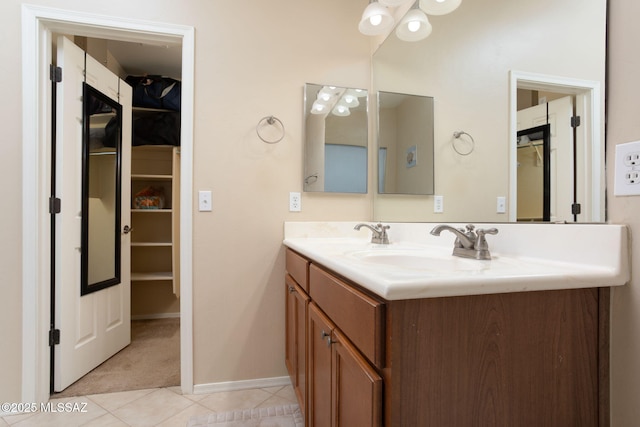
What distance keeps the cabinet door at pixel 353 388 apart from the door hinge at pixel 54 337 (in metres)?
1.66

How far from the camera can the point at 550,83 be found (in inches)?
34.2

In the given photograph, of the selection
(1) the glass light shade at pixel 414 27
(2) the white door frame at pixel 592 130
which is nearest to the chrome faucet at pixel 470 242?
(2) the white door frame at pixel 592 130

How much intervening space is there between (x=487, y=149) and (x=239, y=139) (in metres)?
1.25

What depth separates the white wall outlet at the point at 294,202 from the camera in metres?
1.75

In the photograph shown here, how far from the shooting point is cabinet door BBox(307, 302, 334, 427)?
89 centimetres

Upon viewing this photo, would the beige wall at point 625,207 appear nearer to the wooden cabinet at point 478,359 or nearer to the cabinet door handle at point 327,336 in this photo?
the wooden cabinet at point 478,359

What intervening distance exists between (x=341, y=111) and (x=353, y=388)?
60.8 inches

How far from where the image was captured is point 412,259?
1115 mm

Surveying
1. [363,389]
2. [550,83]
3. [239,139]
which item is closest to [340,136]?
[239,139]

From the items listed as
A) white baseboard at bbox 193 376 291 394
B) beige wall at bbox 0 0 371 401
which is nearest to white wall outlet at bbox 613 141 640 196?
beige wall at bbox 0 0 371 401

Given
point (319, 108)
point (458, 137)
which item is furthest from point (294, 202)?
point (458, 137)

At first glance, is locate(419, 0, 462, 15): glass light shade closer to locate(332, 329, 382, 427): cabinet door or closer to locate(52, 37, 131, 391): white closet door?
locate(332, 329, 382, 427): cabinet door

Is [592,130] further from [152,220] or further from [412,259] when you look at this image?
[152,220]

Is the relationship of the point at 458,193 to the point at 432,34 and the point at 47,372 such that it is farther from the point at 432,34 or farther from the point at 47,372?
the point at 47,372
